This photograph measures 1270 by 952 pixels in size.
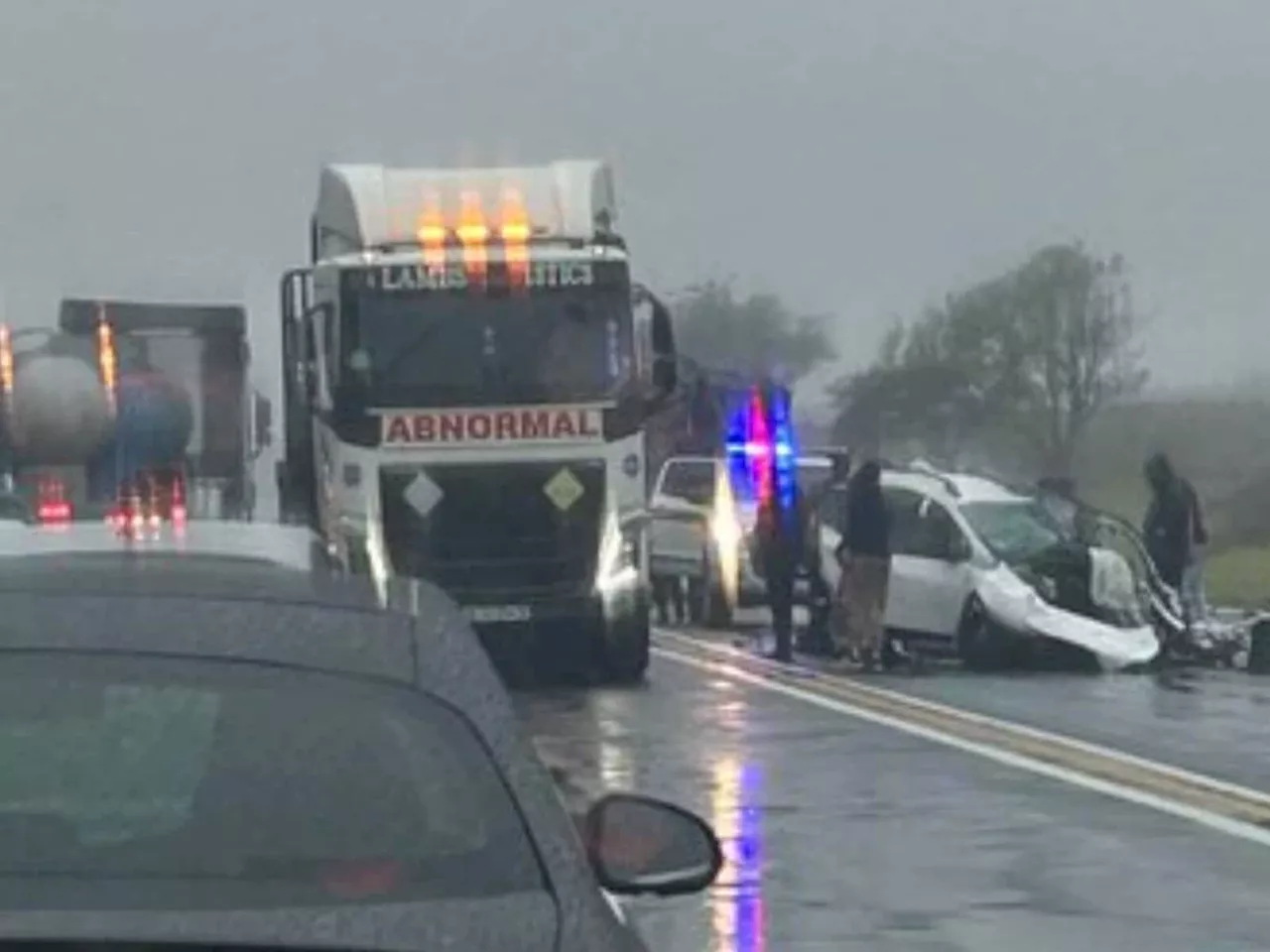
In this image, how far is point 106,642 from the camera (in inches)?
177

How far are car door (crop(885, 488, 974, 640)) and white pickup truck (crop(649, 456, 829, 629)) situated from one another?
5160 millimetres

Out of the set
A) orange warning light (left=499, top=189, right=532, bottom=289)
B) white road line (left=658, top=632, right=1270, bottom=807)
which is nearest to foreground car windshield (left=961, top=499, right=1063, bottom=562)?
white road line (left=658, top=632, right=1270, bottom=807)

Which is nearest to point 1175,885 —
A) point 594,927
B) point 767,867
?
point 767,867

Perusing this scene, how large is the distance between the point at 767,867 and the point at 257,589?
741 centimetres

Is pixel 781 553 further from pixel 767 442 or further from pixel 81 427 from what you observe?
pixel 81 427

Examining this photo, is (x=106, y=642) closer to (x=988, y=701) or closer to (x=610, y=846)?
(x=610, y=846)

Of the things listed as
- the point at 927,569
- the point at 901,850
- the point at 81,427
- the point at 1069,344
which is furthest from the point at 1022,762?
the point at 1069,344

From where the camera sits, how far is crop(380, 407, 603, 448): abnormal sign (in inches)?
870

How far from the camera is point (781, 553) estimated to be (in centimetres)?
2461

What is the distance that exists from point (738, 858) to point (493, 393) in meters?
9.94

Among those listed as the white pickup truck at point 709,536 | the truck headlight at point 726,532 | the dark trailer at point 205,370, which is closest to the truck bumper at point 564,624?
the dark trailer at point 205,370

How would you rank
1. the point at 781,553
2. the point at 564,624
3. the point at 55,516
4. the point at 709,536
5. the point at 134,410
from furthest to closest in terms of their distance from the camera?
the point at 709,536 → the point at 134,410 → the point at 781,553 → the point at 564,624 → the point at 55,516

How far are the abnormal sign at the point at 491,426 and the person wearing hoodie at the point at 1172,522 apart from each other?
5.56 meters

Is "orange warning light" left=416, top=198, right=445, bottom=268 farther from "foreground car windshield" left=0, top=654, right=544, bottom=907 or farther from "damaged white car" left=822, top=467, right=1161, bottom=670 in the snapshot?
"foreground car windshield" left=0, top=654, right=544, bottom=907
